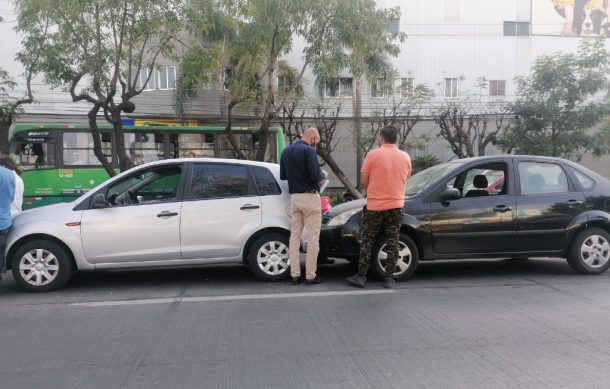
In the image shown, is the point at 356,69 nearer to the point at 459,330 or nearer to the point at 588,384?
the point at 459,330

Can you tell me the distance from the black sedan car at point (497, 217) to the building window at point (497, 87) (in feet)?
63.1

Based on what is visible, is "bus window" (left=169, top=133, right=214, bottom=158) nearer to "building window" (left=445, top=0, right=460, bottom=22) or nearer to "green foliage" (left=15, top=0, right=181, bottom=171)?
"green foliage" (left=15, top=0, right=181, bottom=171)

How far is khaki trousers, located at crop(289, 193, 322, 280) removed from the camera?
247 inches

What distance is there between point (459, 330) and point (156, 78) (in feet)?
68.3

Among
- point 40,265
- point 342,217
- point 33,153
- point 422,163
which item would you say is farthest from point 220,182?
point 422,163

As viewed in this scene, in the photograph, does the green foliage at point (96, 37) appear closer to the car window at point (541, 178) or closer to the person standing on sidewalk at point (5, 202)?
the person standing on sidewalk at point (5, 202)

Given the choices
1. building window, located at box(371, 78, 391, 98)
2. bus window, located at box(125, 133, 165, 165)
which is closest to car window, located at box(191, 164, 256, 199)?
bus window, located at box(125, 133, 165, 165)

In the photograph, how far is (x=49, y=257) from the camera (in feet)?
20.4

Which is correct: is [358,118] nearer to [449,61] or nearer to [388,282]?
[449,61]

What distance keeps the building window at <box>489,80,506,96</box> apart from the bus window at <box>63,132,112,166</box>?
60.3 ft

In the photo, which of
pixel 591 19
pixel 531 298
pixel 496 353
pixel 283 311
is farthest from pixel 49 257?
pixel 591 19

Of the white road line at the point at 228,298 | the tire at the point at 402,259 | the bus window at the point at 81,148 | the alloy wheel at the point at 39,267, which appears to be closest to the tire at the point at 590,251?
the tire at the point at 402,259

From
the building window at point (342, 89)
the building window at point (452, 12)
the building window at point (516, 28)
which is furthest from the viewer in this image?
the building window at point (516, 28)

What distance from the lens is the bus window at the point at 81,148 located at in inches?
533
